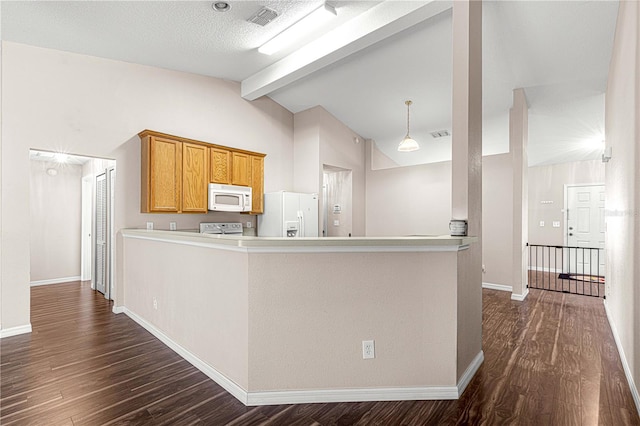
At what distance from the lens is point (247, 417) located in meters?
2.06

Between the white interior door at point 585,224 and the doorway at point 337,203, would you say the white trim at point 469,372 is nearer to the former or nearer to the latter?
the doorway at point 337,203

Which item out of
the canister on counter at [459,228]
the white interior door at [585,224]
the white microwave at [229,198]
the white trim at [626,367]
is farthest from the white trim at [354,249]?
the white interior door at [585,224]

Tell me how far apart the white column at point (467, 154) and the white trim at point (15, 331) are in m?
4.42

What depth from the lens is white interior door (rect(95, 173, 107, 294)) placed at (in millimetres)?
5230

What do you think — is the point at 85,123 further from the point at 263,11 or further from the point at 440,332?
the point at 440,332

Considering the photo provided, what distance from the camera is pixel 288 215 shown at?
562 cm

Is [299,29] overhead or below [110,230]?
overhead

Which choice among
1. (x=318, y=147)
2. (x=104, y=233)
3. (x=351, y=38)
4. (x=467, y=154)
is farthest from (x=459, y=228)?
(x=104, y=233)

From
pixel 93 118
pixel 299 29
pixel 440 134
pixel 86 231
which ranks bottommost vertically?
pixel 86 231

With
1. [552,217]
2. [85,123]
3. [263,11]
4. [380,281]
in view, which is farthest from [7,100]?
[552,217]

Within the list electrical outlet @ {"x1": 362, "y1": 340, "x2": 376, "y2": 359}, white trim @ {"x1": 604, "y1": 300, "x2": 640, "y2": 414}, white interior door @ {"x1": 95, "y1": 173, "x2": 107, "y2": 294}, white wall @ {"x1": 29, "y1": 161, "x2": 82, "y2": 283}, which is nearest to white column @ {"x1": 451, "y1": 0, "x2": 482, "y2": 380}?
electrical outlet @ {"x1": 362, "y1": 340, "x2": 376, "y2": 359}

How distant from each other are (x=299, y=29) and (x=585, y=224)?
24.5 ft

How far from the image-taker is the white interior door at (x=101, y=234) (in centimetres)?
523

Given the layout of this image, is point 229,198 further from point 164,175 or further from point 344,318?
point 344,318
